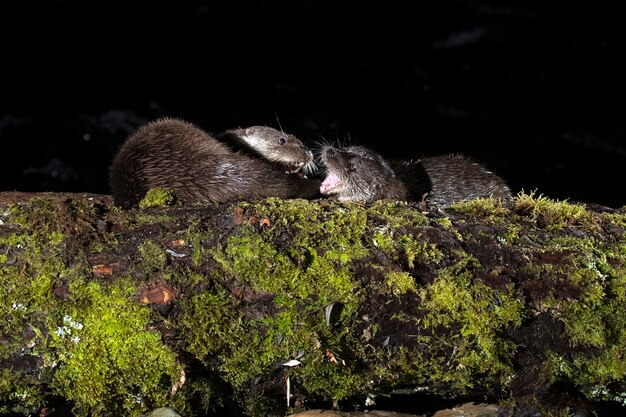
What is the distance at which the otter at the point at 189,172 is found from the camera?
11.9 feet

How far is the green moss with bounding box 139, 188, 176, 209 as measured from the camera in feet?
10.8

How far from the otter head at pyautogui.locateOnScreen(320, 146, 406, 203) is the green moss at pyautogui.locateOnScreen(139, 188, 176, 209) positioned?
1.47 m

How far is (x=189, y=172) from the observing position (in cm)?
372

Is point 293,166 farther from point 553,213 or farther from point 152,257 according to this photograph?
point 152,257

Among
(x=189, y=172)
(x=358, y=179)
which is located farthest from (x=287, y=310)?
(x=358, y=179)

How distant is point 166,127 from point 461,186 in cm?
240

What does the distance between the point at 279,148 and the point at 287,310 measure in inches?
104

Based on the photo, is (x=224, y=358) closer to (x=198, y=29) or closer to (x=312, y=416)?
(x=312, y=416)

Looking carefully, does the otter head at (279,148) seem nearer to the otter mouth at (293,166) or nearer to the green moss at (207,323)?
the otter mouth at (293,166)

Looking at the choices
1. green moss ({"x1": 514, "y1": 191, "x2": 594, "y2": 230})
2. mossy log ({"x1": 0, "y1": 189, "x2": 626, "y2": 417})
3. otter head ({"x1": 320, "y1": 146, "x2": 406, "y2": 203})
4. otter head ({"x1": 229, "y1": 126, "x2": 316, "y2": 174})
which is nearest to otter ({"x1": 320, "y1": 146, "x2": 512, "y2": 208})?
otter head ({"x1": 320, "y1": 146, "x2": 406, "y2": 203})

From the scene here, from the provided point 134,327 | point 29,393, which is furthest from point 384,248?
point 29,393

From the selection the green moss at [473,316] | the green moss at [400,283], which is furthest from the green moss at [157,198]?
the green moss at [473,316]

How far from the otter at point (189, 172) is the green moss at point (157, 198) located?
118 mm

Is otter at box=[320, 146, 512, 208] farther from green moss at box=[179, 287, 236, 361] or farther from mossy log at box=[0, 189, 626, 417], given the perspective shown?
green moss at box=[179, 287, 236, 361]
